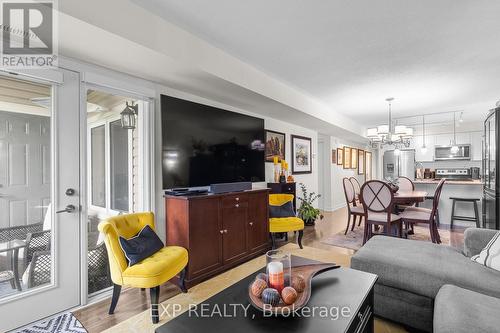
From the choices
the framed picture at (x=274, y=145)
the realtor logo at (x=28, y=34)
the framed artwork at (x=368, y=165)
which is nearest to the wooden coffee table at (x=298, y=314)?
the realtor logo at (x=28, y=34)

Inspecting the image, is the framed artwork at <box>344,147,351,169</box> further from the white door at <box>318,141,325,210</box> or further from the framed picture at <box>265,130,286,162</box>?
the framed picture at <box>265,130,286,162</box>

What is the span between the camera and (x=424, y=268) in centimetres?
182

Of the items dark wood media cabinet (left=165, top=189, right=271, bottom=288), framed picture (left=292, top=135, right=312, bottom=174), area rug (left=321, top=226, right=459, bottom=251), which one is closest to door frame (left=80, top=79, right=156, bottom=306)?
dark wood media cabinet (left=165, top=189, right=271, bottom=288)

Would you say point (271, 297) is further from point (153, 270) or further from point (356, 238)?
point (356, 238)

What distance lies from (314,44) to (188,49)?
4.20 ft

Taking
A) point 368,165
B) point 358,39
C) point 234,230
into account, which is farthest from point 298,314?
point 368,165

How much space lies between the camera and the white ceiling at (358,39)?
1.94 meters

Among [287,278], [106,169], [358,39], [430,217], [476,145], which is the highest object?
[358,39]

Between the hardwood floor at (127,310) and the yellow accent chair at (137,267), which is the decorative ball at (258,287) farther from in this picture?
the hardwood floor at (127,310)

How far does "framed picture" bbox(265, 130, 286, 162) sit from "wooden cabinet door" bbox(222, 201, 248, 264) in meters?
1.56

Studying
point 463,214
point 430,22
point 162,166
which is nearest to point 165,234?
point 162,166

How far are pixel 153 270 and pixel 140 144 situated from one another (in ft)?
4.76

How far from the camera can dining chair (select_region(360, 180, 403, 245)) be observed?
3.54 meters

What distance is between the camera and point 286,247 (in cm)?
378
